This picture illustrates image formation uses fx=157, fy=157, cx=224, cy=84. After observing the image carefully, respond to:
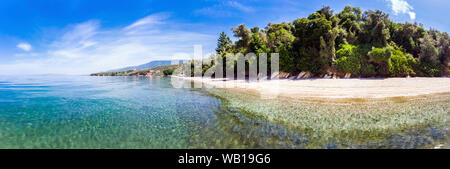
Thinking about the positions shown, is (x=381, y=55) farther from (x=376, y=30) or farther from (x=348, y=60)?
(x=376, y=30)

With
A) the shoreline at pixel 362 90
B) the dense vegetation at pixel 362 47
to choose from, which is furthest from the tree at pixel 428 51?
the shoreline at pixel 362 90

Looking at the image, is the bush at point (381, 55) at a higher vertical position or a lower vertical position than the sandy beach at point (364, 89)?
higher

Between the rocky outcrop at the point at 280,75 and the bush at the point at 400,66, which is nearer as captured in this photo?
the bush at the point at 400,66

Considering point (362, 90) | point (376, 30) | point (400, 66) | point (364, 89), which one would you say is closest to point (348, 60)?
point (400, 66)

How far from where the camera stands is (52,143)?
19.3ft

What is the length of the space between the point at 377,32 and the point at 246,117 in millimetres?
30002

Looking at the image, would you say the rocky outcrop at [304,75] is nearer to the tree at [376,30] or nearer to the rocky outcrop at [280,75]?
the rocky outcrop at [280,75]

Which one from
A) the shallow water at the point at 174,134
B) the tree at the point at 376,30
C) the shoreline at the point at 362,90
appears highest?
the tree at the point at 376,30

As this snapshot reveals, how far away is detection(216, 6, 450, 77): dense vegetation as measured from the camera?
22.9 metres

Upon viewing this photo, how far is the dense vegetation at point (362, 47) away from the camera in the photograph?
22.9 meters

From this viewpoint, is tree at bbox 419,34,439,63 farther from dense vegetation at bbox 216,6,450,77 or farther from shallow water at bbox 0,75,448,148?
shallow water at bbox 0,75,448,148

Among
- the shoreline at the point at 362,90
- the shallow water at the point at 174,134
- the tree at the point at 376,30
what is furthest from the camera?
the tree at the point at 376,30
